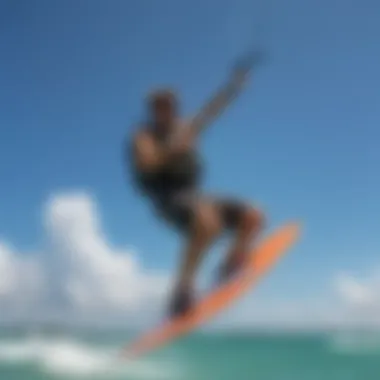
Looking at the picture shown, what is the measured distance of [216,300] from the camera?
7.18m

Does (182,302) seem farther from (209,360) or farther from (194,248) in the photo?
(209,360)

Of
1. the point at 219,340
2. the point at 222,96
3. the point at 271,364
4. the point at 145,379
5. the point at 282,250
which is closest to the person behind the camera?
the point at 222,96

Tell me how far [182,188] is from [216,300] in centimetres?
97

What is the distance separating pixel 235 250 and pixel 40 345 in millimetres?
37710

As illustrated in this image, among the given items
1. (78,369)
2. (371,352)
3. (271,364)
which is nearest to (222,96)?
(78,369)

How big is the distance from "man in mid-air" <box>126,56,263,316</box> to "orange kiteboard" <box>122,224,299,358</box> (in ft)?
0.38

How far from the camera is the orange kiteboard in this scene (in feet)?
22.9

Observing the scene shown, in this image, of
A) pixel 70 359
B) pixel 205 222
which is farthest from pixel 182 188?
pixel 70 359

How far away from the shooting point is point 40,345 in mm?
43438

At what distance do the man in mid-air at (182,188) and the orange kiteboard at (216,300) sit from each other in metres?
0.11

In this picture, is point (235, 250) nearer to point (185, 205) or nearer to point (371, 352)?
point (185, 205)

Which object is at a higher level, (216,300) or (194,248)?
(194,248)

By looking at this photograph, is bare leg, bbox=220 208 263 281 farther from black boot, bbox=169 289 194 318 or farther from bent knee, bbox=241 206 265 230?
black boot, bbox=169 289 194 318

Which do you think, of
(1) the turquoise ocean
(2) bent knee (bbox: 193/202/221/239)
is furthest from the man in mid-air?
(1) the turquoise ocean
